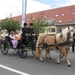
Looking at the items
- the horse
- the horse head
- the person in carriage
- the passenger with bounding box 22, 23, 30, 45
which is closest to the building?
the person in carriage

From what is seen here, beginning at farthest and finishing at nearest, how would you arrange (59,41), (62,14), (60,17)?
(62,14)
(60,17)
(59,41)

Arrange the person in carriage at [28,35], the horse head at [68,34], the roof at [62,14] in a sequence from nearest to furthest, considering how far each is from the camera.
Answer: the horse head at [68,34] < the person in carriage at [28,35] < the roof at [62,14]

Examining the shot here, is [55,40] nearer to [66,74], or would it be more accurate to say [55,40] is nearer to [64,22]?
[66,74]

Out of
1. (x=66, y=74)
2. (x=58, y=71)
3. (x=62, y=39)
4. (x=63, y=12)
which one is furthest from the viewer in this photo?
(x=63, y=12)

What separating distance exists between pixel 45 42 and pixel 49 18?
54123 millimetres

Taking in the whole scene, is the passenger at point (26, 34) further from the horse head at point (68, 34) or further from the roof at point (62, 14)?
the roof at point (62, 14)

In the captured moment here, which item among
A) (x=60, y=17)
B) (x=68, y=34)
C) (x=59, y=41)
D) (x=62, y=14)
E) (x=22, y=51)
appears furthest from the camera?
(x=62, y=14)

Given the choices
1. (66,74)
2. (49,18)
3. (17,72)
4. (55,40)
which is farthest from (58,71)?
(49,18)

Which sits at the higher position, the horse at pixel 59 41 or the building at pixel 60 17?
the building at pixel 60 17

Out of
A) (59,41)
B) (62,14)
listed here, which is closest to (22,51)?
(59,41)

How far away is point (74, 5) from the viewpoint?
202 ft

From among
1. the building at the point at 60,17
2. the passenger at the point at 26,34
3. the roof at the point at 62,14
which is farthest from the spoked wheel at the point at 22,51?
the building at the point at 60,17

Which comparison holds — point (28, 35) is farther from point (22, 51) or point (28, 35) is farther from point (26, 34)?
point (22, 51)

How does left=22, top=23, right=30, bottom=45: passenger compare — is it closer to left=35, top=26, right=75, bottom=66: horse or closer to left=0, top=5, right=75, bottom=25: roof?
left=35, top=26, right=75, bottom=66: horse
